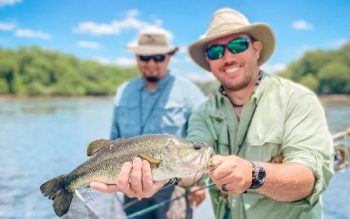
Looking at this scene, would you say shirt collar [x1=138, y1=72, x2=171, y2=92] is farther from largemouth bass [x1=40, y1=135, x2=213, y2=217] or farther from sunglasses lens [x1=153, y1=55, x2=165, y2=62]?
largemouth bass [x1=40, y1=135, x2=213, y2=217]

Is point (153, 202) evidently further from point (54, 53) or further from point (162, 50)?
point (54, 53)

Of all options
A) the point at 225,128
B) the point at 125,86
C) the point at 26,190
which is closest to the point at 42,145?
the point at 26,190

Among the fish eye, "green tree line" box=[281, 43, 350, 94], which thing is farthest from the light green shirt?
"green tree line" box=[281, 43, 350, 94]

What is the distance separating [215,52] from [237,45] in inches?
7.0

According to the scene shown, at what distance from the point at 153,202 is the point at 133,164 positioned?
312 cm

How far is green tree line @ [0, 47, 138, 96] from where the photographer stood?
101 m

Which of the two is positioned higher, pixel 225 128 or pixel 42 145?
pixel 225 128

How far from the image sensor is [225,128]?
3695 mm

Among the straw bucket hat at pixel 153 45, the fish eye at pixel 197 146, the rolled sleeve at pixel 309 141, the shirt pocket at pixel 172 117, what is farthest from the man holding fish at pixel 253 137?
the straw bucket hat at pixel 153 45

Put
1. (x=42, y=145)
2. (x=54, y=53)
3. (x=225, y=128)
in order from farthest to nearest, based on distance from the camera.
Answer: (x=54, y=53), (x=42, y=145), (x=225, y=128)

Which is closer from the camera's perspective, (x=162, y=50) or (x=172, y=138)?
(x=172, y=138)

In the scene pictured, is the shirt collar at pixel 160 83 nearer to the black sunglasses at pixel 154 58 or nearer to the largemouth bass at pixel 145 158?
the black sunglasses at pixel 154 58

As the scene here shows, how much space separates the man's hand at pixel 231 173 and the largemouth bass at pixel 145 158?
0.32 ft

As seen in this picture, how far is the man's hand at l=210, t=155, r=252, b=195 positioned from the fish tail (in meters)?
1.11
